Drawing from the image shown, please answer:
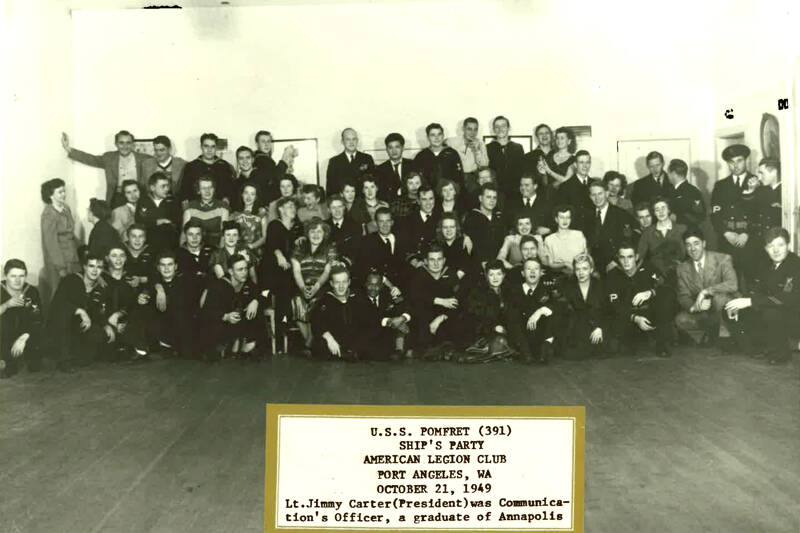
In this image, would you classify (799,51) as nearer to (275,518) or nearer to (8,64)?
(275,518)

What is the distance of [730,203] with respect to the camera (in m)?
3.00

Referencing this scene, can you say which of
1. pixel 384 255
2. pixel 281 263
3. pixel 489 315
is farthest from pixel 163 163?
pixel 489 315

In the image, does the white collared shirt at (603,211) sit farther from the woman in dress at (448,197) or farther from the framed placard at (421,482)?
the framed placard at (421,482)

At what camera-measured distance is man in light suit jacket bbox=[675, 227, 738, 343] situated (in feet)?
9.84

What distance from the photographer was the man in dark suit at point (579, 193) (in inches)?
120

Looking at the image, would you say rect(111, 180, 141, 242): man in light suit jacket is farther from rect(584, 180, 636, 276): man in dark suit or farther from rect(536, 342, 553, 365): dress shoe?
rect(584, 180, 636, 276): man in dark suit

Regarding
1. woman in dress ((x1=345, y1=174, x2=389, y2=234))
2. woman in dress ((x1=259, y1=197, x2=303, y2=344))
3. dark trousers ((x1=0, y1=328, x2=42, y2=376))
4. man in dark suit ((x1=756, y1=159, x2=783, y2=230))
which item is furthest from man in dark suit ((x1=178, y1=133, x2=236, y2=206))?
man in dark suit ((x1=756, y1=159, x2=783, y2=230))

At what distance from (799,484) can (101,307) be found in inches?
104

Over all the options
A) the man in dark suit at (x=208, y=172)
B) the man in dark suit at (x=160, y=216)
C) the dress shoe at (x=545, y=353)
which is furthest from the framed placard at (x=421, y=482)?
the man in dark suit at (x=208, y=172)

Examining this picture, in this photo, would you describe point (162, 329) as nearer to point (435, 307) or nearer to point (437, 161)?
point (435, 307)

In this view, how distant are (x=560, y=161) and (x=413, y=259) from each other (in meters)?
0.80

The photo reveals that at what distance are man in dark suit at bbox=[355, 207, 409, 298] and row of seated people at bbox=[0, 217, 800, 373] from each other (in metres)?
0.02

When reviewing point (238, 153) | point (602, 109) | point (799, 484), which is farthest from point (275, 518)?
point (602, 109)

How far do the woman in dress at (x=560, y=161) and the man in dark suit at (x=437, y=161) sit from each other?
15.3 inches
